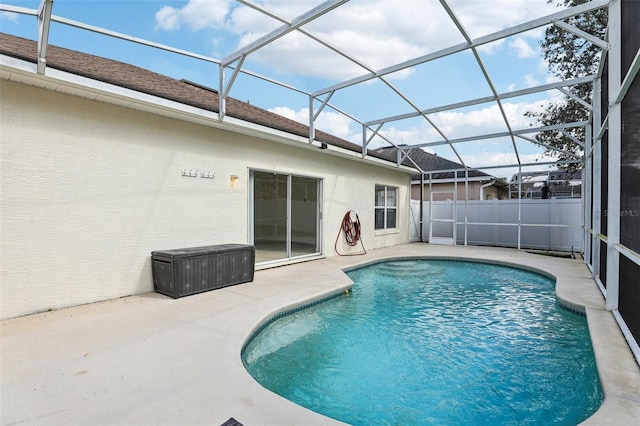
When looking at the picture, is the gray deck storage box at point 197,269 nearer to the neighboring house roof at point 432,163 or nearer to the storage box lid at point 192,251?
the storage box lid at point 192,251

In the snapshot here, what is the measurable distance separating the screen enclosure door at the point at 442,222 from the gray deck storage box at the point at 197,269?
8.76m

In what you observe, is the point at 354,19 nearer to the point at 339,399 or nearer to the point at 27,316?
the point at 339,399

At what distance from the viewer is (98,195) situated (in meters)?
4.49

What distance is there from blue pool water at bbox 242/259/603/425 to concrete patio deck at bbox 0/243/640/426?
0.27 m

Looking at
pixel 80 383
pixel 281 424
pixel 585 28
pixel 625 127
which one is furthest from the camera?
pixel 585 28

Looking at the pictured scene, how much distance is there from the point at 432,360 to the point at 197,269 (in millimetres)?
3473

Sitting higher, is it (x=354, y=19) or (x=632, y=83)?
(x=354, y=19)

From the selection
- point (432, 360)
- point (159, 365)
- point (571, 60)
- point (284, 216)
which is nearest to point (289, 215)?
point (284, 216)

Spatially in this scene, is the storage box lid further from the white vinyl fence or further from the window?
the white vinyl fence

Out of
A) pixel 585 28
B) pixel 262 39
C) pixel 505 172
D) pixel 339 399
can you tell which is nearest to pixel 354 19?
pixel 262 39

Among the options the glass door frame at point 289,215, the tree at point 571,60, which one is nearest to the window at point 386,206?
the glass door frame at point 289,215

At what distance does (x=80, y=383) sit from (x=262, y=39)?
4.73 meters

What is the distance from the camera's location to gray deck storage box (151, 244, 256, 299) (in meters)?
4.68

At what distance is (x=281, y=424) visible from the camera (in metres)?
1.95
